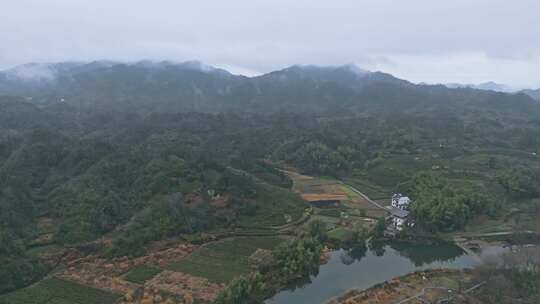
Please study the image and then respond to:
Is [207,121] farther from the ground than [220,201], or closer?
farther from the ground

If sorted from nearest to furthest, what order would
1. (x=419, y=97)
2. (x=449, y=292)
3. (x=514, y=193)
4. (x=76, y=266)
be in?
1. (x=449, y=292)
2. (x=76, y=266)
3. (x=514, y=193)
4. (x=419, y=97)

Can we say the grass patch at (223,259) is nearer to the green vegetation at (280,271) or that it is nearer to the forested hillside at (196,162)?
the green vegetation at (280,271)

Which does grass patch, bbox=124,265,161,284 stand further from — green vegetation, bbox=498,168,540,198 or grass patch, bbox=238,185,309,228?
green vegetation, bbox=498,168,540,198

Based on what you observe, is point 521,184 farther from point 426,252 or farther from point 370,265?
point 370,265

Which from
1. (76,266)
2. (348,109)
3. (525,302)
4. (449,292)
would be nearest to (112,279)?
(76,266)

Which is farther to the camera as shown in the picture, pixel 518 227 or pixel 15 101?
pixel 15 101

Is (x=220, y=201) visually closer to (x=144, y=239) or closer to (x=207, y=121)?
(x=144, y=239)

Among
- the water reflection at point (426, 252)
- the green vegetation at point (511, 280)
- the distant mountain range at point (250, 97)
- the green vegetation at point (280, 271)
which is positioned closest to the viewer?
the green vegetation at point (511, 280)

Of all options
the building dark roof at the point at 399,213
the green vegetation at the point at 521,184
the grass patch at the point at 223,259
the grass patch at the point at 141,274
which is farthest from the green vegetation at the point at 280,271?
the green vegetation at the point at 521,184
